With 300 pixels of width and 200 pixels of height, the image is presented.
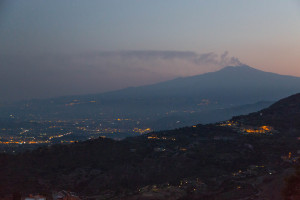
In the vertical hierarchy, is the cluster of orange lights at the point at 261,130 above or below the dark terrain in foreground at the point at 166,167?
above

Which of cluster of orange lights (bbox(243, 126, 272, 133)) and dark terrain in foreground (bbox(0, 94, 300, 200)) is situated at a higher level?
cluster of orange lights (bbox(243, 126, 272, 133))

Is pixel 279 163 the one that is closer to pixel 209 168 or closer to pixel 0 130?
pixel 209 168

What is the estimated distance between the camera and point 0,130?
92.1 metres

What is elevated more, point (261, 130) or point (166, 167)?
point (261, 130)

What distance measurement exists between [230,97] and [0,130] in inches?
4604

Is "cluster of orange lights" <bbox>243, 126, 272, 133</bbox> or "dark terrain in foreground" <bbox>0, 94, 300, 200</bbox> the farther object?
"cluster of orange lights" <bbox>243, 126, 272, 133</bbox>

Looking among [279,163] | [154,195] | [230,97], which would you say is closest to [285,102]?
[279,163]

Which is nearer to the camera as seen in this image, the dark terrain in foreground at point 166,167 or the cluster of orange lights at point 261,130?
the dark terrain in foreground at point 166,167

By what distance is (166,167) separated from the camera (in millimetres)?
34750

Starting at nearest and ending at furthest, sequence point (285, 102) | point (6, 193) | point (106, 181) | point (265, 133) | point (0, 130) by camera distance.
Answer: point (6, 193) < point (106, 181) < point (265, 133) < point (285, 102) < point (0, 130)

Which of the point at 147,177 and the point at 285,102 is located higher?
the point at 285,102

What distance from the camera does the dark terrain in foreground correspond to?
2764 cm

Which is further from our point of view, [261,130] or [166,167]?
[261,130]

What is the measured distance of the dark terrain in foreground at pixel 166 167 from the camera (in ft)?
90.7
